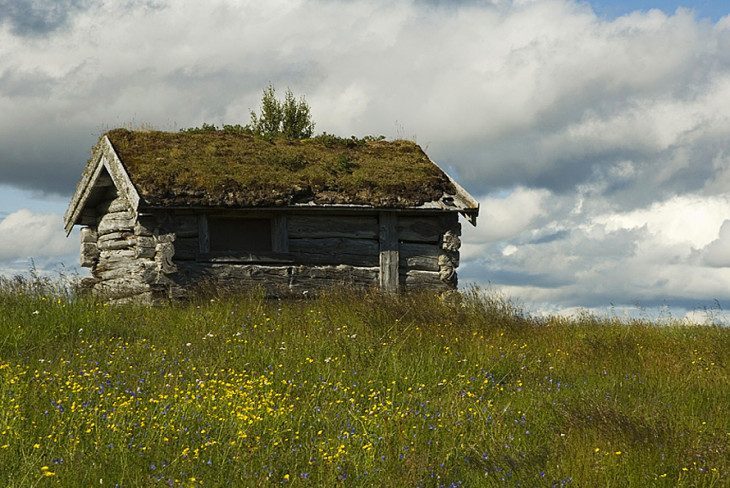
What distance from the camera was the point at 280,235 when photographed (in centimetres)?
1597

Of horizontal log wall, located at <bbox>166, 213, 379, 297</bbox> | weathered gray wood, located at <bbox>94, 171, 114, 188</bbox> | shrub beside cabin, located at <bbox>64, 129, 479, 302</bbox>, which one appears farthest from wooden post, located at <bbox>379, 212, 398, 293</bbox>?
weathered gray wood, located at <bbox>94, 171, 114, 188</bbox>

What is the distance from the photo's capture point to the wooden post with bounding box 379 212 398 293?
1641 cm

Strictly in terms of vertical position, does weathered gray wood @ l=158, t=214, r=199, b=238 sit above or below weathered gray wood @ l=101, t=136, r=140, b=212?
below

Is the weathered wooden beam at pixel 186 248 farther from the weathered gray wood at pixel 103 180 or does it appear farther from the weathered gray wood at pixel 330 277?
the weathered gray wood at pixel 103 180

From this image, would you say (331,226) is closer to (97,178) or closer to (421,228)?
(421,228)

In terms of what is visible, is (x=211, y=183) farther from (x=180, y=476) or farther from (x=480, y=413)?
(x=180, y=476)

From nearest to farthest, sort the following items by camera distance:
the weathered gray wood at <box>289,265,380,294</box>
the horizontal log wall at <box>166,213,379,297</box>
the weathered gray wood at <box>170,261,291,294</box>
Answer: the weathered gray wood at <box>170,261,291,294</box> < the horizontal log wall at <box>166,213,379,297</box> < the weathered gray wood at <box>289,265,380,294</box>

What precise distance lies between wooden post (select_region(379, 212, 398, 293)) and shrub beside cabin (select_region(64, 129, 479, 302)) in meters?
0.02

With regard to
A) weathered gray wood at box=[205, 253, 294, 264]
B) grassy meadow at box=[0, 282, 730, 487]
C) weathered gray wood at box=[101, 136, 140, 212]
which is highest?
weathered gray wood at box=[101, 136, 140, 212]

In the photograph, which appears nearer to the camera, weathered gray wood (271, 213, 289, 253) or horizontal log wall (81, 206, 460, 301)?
horizontal log wall (81, 206, 460, 301)

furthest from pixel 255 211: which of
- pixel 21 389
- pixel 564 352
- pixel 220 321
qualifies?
pixel 21 389

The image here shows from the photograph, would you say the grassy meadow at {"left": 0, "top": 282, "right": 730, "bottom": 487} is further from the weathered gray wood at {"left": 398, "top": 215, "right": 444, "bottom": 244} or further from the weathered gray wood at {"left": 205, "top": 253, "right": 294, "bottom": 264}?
the weathered gray wood at {"left": 398, "top": 215, "right": 444, "bottom": 244}

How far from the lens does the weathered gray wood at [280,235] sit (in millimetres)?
15945

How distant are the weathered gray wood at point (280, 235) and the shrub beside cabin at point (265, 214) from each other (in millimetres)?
19
